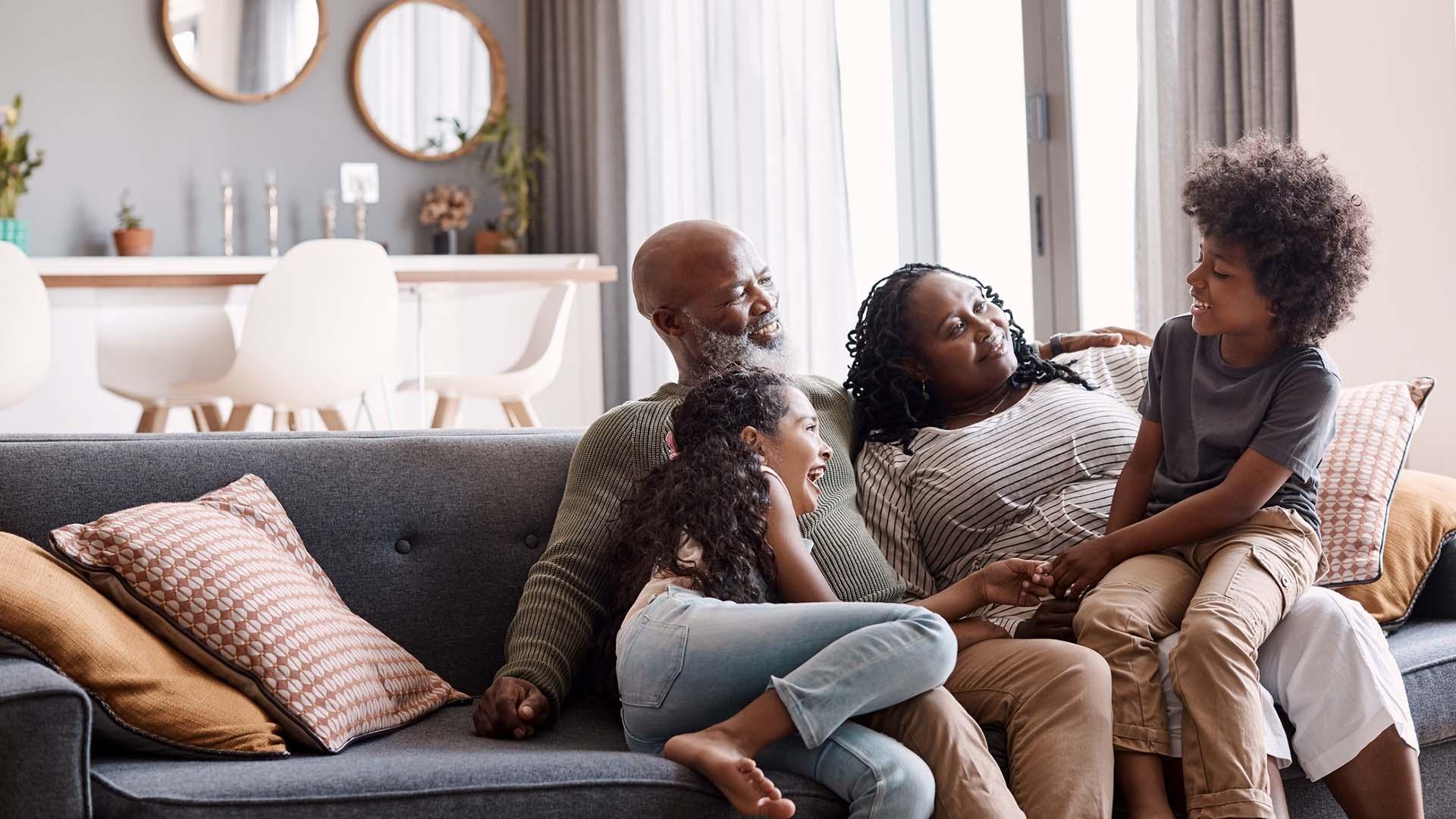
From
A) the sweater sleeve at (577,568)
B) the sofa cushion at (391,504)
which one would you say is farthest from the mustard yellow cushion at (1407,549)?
the sofa cushion at (391,504)

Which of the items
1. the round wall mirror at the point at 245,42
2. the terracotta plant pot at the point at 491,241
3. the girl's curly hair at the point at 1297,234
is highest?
the round wall mirror at the point at 245,42

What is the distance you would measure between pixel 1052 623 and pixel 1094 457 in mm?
314

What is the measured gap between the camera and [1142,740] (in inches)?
61.7

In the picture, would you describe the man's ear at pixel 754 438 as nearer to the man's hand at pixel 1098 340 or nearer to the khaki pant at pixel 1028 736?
the khaki pant at pixel 1028 736

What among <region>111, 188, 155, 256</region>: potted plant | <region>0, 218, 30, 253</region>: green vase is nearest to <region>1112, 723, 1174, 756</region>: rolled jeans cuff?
<region>0, 218, 30, 253</region>: green vase

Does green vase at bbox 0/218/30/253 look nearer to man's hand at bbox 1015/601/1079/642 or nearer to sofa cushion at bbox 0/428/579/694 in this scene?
sofa cushion at bbox 0/428/579/694

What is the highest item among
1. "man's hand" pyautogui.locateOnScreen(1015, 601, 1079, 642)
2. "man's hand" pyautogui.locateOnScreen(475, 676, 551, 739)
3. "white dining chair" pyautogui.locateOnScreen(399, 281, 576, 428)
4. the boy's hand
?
"white dining chair" pyautogui.locateOnScreen(399, 281, 576, 428)

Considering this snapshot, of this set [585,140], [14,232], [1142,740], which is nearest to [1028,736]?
[1142,740]

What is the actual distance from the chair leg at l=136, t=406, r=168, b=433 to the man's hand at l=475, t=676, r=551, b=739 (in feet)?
10.1

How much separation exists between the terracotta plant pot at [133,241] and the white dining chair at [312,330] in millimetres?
1513

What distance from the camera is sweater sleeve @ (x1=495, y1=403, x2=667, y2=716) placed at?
174cm

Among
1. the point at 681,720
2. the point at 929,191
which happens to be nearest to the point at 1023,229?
the point at 929,191

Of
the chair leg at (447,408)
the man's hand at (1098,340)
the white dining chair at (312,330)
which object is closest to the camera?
the man's hand at (1098,340)

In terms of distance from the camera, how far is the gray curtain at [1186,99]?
9.73ft
